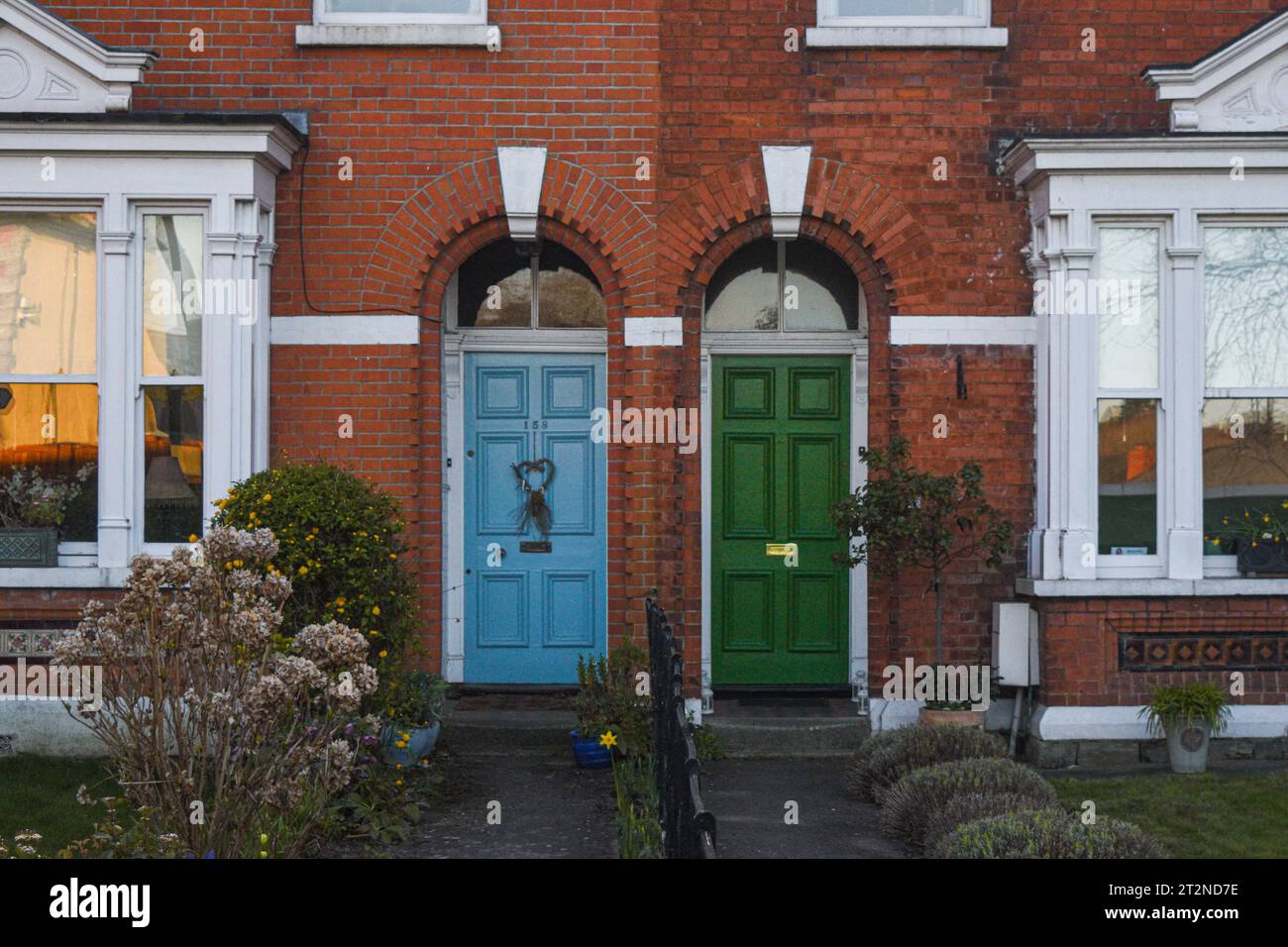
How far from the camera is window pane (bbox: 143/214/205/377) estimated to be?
9805 mm

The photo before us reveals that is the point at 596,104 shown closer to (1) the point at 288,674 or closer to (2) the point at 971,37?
(2) the point at 971,37

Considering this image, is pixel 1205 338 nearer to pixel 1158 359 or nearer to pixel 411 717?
pixel 1158 359

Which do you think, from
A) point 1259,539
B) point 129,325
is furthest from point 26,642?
point 1259,539

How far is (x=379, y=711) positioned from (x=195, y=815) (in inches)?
104

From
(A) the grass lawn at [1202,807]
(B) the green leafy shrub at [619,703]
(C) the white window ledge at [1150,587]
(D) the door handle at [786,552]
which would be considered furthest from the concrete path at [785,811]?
(C) the white window ledge at [1150,587]

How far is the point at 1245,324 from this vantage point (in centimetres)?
1005

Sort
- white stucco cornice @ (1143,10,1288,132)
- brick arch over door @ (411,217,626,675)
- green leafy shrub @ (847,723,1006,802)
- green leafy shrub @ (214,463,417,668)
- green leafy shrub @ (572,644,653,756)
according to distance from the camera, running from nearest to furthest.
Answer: green leafy shrub @ (214,463,417,668) < green leafy shrub @ (847,723,1006,802) < green leafy shrub @ (572,644,653,756) < white stucco cornice @ (1143,10,1288,132) < brick arch over door @ (411,217,626,675)

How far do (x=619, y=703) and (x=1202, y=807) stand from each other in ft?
11.6

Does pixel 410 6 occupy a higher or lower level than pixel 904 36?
higher

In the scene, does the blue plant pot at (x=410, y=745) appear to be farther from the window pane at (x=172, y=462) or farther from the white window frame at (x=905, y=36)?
the white window frame at (x=905, y=36)

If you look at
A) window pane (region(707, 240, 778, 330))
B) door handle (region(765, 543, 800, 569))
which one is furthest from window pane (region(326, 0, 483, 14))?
door handle (region(765, 543, 800, 569))

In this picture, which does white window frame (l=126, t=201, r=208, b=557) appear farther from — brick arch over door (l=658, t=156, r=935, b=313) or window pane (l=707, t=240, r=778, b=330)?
window pane (l=707, t=240, r=778, b=330)

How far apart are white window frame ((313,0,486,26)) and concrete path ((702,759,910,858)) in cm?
537
